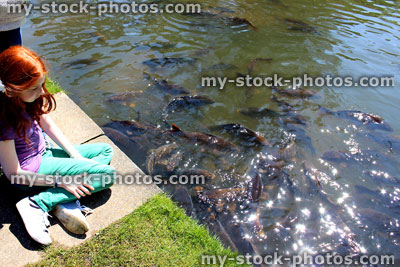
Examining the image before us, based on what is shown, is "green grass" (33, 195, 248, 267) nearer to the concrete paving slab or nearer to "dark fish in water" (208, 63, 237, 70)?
the concrete paving slab

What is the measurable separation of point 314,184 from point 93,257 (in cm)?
355

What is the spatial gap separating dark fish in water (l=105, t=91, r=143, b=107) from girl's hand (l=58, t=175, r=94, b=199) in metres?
3.23

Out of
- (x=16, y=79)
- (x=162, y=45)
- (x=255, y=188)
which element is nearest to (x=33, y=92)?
(x=16, y=79)

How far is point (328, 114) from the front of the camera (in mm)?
6742

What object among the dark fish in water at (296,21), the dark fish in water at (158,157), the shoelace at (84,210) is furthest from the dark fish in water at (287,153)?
the dark fish in water at (296,21)

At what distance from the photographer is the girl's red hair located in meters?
2.71

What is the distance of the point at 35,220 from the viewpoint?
10.2 ft

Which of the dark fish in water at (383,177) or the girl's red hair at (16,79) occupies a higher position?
the girl's red hair at (16,79)

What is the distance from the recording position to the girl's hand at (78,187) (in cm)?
330

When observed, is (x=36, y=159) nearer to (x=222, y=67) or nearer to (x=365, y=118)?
(x=222, y=67)

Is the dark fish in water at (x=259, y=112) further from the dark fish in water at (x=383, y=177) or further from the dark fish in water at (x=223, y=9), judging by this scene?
the dark fish in water at (x=223, y=9)

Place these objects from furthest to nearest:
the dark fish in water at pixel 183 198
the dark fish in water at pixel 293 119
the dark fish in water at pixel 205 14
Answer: the dark fish in water at pixel 205 14 < the dark fish in water at pixel 293 119 < the dark fish in water at pixel 183 198

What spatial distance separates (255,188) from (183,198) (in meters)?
1.16

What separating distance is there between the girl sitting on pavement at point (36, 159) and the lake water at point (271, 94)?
166 centimetres
